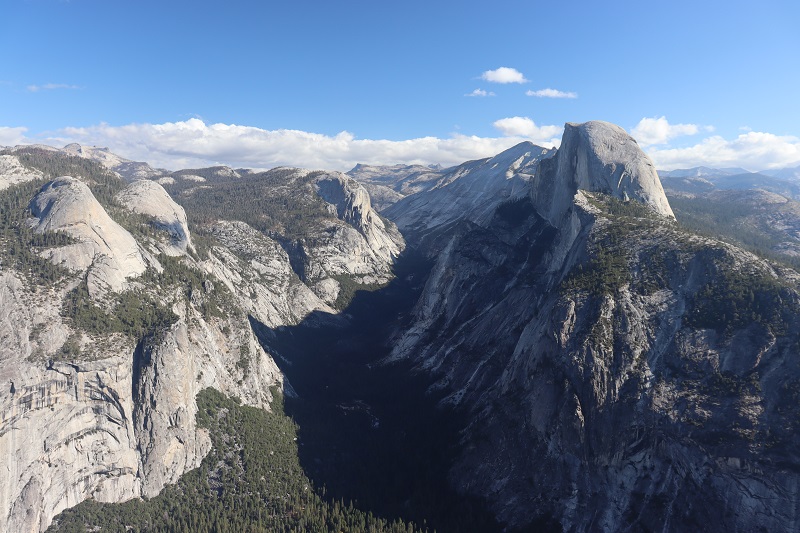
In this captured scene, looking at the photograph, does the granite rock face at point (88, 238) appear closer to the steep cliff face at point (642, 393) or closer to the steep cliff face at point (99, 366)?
the steep cliff face at point (99, 366)

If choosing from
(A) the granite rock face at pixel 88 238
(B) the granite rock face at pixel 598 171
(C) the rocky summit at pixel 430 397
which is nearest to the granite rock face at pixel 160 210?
(C) the rocky summit at pixel 430 397

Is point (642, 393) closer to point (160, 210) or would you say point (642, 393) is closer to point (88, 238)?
point (88, 238)

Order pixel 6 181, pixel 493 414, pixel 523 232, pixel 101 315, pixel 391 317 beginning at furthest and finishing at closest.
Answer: pixel 391 317 → pixel 523 232 → pixel 6 181 → pixel 493 414 → pixel 101 315

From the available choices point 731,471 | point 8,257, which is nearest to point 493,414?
point 731,471

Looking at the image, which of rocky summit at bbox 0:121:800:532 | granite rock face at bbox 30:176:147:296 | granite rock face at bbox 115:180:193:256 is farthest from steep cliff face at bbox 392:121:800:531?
granite rock face at bbox 115:180:193:256

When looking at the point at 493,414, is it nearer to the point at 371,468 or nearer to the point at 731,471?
the point at 371,468
